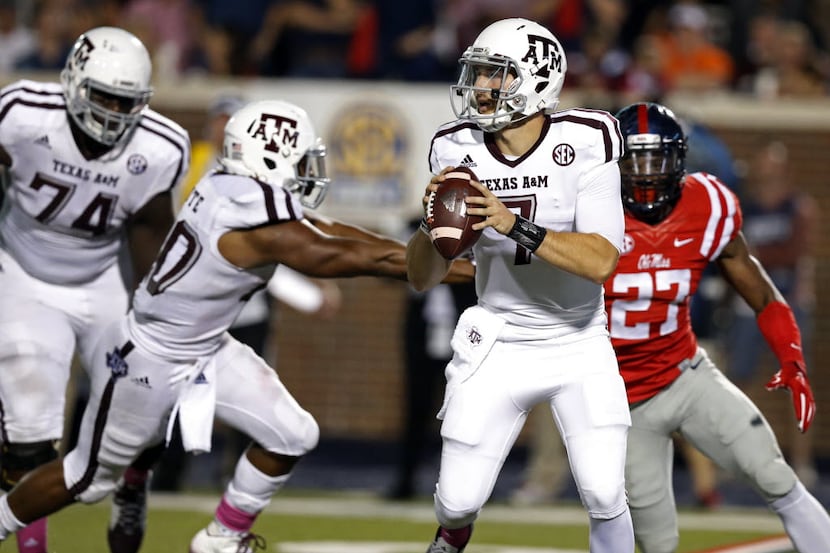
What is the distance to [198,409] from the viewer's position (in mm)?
4898

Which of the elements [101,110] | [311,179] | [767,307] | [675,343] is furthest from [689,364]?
[101,110]

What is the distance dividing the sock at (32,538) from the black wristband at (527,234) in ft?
7.02

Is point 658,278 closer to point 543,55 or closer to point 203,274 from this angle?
point 543,55

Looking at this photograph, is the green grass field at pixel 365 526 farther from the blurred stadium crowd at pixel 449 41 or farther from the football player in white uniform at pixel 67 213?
the blurred stadium crowd at pixel 449 41

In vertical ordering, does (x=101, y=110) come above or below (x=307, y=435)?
above

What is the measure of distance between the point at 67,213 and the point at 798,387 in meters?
2.58

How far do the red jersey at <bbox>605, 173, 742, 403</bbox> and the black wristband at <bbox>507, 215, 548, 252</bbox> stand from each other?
900 mm

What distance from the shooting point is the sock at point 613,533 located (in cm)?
434

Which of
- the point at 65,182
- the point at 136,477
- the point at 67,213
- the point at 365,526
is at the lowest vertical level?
the point at 365,526

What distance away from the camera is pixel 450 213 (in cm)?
404

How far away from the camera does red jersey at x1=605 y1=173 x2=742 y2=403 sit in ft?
16.0

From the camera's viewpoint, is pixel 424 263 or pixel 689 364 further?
pixel 689 364

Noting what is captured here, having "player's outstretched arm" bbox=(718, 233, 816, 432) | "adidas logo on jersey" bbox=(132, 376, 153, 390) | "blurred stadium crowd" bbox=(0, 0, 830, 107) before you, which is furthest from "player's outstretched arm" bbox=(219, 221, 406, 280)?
"blurred stadium crowd" bbox=(0, 0, 830, 107)

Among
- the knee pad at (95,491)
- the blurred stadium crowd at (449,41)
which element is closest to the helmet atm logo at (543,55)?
the knee pad at (95,491)
